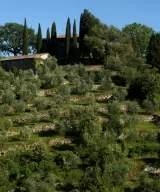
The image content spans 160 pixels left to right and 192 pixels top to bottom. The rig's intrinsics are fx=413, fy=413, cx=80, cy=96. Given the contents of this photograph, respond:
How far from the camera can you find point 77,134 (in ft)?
102

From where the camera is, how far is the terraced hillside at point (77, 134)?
2544 cm

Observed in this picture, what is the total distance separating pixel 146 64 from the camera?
156 feet

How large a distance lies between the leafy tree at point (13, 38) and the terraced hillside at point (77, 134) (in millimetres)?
39765

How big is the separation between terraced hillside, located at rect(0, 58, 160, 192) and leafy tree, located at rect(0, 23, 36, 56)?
130 ft

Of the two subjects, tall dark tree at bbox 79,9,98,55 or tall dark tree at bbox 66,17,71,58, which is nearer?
tall dark tree at bbox 79,9,98,55

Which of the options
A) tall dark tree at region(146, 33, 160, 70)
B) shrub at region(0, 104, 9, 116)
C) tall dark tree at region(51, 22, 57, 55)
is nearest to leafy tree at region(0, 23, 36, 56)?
tall dark tree at region(51, 22, 57, 55)

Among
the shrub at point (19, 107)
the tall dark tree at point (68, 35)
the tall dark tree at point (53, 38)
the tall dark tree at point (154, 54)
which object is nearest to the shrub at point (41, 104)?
the shrub at point (19, 107)

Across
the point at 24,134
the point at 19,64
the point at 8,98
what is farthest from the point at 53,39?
the point at 24,134

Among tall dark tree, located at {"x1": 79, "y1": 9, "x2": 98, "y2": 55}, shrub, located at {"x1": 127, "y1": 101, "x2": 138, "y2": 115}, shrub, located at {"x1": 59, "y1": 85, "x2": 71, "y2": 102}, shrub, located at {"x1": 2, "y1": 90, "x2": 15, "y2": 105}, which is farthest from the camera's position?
tall dark tree, located at {"x1": 79, "y1": 9, "x2": 98, "y2": 55}

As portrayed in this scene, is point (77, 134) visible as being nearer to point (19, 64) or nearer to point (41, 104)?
point (41, 104)

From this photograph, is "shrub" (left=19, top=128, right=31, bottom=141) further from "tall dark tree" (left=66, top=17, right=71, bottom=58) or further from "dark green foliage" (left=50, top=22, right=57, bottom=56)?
"dark green foliage" (left=50, top=22, right=57, bottom=56)

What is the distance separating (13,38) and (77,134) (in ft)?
179

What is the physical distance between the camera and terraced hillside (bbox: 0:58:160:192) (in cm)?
2544

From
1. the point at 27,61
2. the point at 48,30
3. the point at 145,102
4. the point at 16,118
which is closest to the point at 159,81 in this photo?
the point at 145,102
